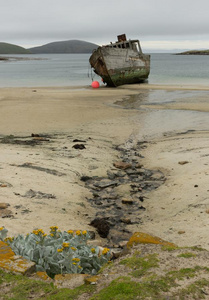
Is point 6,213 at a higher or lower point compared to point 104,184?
higher

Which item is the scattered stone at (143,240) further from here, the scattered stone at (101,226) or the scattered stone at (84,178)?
the scattered stone at (84,178)

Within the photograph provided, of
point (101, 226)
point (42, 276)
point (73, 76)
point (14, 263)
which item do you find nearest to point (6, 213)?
point (101, 226)

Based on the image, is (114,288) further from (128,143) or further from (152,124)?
(152,124)

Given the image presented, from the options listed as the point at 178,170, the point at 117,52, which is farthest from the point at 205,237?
the point at 117,52

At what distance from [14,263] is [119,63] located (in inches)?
1150

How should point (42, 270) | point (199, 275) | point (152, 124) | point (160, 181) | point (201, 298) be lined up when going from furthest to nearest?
point (152, 124)
point (160, 181)
point (42, 270)
point (199, 275)
point (201, 298)

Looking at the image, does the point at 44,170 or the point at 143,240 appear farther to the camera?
the point at 44,170

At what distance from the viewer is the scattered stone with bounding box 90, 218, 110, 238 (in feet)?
16.9

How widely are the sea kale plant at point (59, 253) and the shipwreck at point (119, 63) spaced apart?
88.4 ft

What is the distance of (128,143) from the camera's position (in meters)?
11.0

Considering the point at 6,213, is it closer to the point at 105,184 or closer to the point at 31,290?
the point at 31,290

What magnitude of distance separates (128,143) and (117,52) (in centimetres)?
2126

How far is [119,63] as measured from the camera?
30859mm

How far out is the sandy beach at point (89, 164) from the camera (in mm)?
5348
